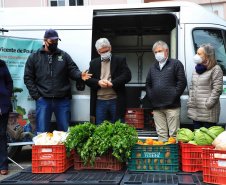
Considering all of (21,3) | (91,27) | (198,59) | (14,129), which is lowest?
(14,129)

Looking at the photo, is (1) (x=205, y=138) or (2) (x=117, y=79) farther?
(2) (x=117, y=79)

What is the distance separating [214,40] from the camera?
5348 mm

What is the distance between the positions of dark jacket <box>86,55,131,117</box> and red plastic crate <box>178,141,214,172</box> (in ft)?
5.50

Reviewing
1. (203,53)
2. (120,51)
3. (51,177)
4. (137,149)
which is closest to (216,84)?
(203,53)

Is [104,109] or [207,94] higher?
[207,94]

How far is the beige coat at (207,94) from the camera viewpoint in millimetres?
4418

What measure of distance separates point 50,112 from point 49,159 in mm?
1811

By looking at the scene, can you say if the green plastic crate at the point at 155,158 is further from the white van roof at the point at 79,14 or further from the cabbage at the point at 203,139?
the white van roof at the point at 79,14

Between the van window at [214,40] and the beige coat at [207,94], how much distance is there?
0.89 m

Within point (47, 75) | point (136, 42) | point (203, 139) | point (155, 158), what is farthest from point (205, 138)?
point (136, 42)

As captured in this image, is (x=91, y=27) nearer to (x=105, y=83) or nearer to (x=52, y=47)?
(x=52, y=47)

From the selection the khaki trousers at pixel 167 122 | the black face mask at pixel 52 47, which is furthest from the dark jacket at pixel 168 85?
the black face mask at pixel 52 47

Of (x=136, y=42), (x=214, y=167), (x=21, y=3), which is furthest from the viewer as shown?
(x=21, y=3)

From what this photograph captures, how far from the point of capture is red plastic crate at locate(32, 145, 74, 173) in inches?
133
